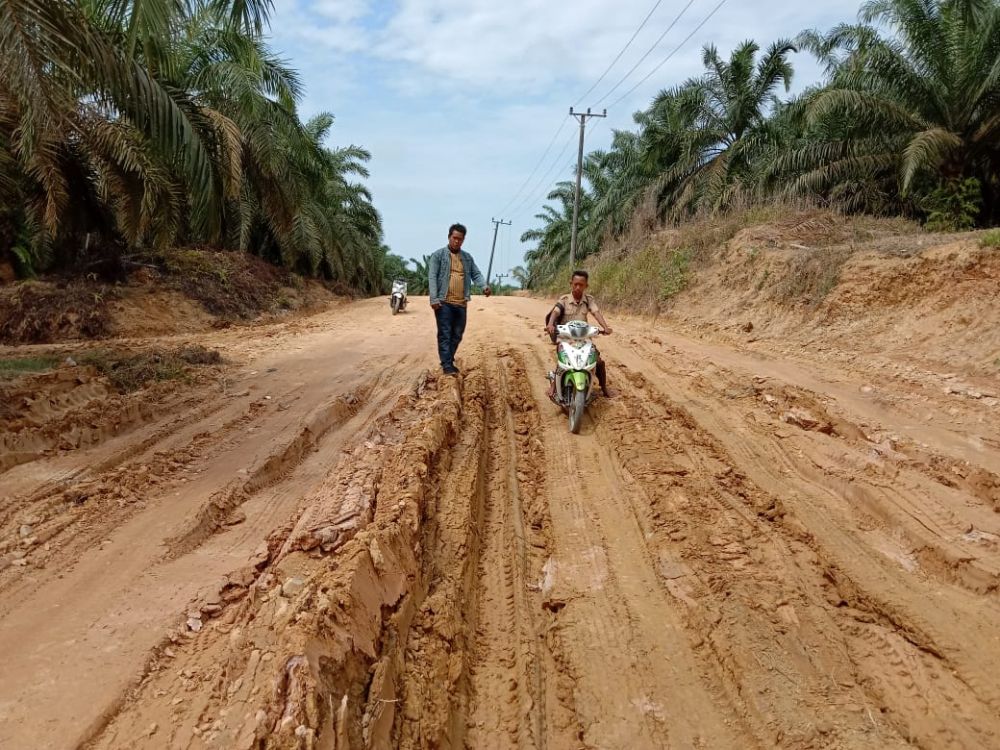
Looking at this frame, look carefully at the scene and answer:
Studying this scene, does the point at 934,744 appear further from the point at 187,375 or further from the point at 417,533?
the point at 187,375

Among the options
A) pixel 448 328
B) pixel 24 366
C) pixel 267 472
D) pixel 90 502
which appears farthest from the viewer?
pixel 448 328

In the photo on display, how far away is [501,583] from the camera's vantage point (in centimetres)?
327

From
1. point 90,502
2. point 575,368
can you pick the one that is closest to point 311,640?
point 90,502

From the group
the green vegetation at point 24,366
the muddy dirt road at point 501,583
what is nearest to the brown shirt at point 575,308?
the muddy dirt road at point 501,583

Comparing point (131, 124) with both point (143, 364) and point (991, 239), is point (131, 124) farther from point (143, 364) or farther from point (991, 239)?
point (991, 239)

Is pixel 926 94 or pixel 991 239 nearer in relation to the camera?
pixel 991 239

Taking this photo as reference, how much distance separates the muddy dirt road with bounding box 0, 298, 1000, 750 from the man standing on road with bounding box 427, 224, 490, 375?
178 centimetres

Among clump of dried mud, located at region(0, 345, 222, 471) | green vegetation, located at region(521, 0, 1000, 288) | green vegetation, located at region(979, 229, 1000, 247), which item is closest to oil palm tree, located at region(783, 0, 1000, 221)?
green vegetation, located at region(521, 0, 1000, 288)

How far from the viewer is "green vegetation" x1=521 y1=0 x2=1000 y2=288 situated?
1284 centimetres

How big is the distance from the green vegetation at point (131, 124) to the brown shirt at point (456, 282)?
119 inches

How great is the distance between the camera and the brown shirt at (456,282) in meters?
7.16

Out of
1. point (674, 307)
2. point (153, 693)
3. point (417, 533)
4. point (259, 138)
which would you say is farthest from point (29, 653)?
point (674, 307)

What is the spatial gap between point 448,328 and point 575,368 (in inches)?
79.9

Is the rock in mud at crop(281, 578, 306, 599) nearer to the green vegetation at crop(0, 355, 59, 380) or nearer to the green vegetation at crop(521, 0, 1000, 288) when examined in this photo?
the green vegetation at crop(0, 355, 59, 380)
